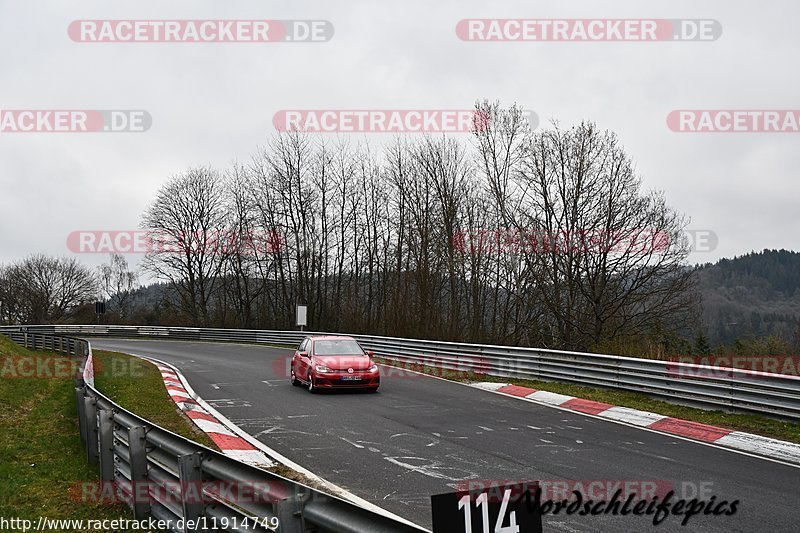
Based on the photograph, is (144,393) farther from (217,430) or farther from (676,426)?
(676,426)

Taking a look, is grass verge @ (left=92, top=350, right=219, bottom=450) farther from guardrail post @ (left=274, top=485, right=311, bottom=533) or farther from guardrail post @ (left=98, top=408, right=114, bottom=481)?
guardrail post @ (left=274, top=485, right=311, bottom=533)

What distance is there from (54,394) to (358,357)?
24.4 ft

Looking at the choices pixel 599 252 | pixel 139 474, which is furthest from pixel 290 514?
pixel 599 252

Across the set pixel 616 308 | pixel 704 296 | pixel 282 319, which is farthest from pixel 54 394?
pixel 282 319

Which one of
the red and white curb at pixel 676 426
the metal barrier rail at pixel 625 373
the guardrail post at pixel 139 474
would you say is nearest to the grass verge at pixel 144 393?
the guardrail post at pixel 139 474

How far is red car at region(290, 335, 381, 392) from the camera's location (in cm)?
1617

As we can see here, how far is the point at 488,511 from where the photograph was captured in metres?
2.86

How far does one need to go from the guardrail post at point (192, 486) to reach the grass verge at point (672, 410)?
9.04m

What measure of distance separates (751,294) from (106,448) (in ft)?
199

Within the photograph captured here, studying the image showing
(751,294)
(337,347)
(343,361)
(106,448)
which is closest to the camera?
(106,448)

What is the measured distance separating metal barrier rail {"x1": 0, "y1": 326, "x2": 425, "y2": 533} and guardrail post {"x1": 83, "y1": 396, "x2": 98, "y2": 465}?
0.01m

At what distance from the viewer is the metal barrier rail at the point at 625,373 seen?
463 inches

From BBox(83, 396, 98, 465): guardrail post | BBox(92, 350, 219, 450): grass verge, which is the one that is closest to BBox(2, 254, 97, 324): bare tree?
BBox(92, 350, 219, 450): grass verge

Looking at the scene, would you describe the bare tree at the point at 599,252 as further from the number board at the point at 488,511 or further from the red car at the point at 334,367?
the number board at the point at 488,511
